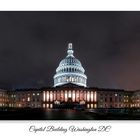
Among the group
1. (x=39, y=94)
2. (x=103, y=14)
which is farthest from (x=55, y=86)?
(x=103, y=14)

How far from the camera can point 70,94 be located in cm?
7662

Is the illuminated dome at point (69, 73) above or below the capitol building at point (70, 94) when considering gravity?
above

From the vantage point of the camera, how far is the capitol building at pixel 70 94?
75562 mm

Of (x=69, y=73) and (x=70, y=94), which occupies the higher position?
A: (x=69, y=73)

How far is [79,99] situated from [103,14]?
5344 cm

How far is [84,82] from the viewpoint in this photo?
79.9 metres

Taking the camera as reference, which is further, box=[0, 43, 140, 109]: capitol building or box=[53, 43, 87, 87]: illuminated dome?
box=[53, 43, 87, 87]: illuminated dome

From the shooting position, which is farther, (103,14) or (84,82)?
(84,82)

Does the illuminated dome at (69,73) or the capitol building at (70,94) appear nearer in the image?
the capitol building at (70,94)

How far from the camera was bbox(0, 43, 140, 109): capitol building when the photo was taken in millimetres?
75562

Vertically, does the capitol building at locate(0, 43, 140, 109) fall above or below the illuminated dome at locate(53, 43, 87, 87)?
below
